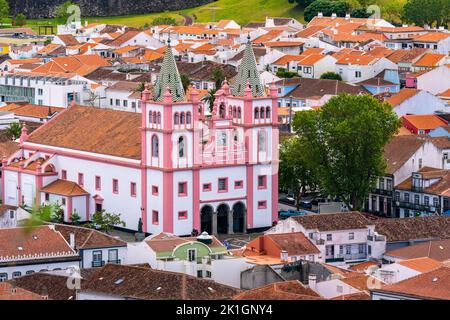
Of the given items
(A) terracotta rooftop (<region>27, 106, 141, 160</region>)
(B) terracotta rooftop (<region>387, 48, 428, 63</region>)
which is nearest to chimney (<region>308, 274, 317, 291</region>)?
(A) terracotta rooftop (<region>27, 106, 141, 160</region>)

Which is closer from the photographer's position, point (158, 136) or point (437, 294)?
point (437, 294)

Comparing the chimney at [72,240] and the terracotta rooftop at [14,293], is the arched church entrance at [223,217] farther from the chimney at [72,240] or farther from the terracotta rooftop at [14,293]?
the terracotta rooftop at [14,293]

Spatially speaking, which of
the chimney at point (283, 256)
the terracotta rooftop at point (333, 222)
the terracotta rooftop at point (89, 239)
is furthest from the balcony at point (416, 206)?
the terracotta rooftop at point (89, 239)

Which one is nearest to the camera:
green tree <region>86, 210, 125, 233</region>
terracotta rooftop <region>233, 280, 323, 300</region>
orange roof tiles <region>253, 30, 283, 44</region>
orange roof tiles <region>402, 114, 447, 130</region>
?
terracotta rooftop <region>233, 280, 323, 300</region>

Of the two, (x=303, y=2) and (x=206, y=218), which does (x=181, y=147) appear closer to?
(x=206, y=218)

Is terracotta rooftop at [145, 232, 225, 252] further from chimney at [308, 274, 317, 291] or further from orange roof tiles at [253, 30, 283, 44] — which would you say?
orange roof tiles at [253, 30, 283, 44]

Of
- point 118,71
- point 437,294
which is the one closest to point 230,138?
point 437,294

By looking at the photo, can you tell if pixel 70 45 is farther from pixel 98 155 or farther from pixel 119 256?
pixel 119 256
